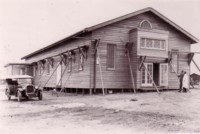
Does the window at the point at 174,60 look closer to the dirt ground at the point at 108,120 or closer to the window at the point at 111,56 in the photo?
the window at the point at 111,56

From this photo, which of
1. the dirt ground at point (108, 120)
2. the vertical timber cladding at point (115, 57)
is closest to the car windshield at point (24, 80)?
the vertical timber cladding at point (115, 57)

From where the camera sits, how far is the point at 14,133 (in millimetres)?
8805

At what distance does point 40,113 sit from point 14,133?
12.1 ft

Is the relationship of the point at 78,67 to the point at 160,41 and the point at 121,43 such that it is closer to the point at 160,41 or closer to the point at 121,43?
the point at 121,43

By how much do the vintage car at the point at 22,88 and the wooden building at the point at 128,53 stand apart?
3840 millimetres

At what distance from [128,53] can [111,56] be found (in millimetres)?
1255

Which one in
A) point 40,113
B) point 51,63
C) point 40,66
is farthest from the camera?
point 40,66

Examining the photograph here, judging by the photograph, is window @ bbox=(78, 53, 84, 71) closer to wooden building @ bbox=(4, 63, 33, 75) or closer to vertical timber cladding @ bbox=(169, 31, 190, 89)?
vertical timber cladding @ bbox=(169, 31, 190, 89)

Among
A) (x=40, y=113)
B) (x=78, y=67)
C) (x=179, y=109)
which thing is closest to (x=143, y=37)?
(x=78, y=67)

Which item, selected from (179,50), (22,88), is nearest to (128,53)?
(179,50)

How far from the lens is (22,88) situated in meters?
18.2

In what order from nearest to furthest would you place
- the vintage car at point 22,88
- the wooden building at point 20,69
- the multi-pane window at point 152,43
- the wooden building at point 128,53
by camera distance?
the vintage car at point 22,88 → the wooden building at point 128,53 → the multi-pane window at point 152,43 → the wooden building at point 20,69

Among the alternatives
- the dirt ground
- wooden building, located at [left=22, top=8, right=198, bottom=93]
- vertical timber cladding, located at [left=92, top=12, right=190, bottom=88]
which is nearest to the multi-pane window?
wooden building, located at [left=22, top=8, right=198, bottom=93]

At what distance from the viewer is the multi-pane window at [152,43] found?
2147 centimetres
